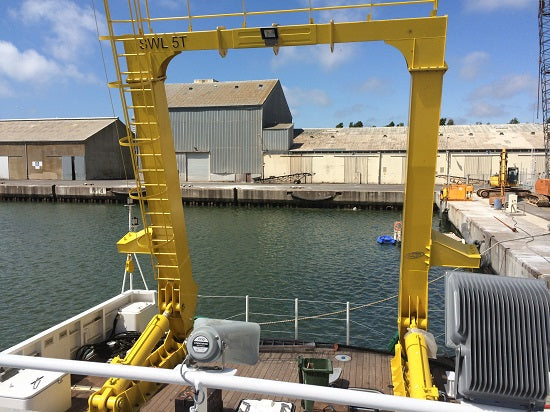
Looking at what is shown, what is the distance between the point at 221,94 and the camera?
220ft

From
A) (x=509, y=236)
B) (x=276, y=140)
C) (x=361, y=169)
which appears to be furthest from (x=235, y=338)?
(x=276, y=140)

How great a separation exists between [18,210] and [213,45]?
2011 inches

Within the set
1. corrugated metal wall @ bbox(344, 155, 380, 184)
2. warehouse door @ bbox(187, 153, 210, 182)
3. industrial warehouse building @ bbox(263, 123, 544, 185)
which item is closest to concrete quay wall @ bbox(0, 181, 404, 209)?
corrugated metal wall @ bbox(344, 155, 380, 184)

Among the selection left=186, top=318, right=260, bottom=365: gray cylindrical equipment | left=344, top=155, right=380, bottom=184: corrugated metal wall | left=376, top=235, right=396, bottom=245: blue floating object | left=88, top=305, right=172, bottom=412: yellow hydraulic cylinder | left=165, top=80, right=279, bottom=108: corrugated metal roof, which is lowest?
left=376, top=235, right=396, bottom=245: blue floating object

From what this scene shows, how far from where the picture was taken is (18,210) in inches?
1978

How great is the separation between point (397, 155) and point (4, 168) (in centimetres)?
6178

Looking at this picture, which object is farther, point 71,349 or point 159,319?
point 71,349

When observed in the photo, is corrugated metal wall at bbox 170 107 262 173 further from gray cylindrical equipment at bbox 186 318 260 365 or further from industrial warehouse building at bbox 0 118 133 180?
gray cylindrical equipment at bbox 186 318 260 365

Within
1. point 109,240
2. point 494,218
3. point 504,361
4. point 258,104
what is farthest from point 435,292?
point 258,104

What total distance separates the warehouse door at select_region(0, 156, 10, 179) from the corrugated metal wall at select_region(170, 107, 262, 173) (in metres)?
28.8

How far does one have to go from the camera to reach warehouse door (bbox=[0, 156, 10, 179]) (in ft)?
228

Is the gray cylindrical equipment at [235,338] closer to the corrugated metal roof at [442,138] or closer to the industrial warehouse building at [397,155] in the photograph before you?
the industrial warehouse building at [397,155]

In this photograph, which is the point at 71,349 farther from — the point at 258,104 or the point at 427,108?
the point at 258,104

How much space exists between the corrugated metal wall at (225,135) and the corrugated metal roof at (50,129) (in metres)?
14.2
